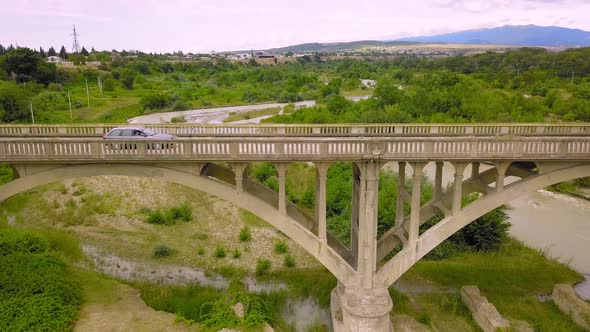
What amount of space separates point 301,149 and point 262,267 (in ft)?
30.7

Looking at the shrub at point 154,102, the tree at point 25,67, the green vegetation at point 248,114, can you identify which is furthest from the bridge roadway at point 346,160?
the tree at point 25,67

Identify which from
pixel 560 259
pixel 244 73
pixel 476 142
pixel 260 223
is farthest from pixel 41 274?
pixel 244 73

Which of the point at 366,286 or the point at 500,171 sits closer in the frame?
the point at 500,171

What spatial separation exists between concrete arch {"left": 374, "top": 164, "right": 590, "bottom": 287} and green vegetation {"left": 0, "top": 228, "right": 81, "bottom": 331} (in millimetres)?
9985

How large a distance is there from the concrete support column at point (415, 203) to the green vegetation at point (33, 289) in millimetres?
10855

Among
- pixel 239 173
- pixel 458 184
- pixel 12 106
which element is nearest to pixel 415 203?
pixel 458 184

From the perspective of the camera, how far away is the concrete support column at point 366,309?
46.4 ft

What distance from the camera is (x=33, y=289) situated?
14797mm

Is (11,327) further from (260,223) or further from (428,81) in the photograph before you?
(428,81)

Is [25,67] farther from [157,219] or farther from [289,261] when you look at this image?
[289,261]

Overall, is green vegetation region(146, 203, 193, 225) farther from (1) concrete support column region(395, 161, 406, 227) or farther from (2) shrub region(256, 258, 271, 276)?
(1) concrete support column region(395, 161, 406, 227)

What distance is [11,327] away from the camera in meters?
13.2

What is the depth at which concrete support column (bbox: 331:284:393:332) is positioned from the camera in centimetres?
1413

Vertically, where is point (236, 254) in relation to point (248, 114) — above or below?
below
